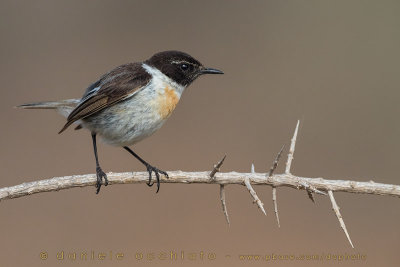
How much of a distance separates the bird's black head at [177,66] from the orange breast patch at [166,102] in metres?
0.25

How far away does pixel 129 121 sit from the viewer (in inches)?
201

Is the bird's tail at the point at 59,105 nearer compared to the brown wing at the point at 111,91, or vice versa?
the brown wing at the point at 111,91

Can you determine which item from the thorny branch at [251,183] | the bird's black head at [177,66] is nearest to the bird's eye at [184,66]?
the bird's black head at [177,66]

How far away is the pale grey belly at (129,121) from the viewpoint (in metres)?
5.10

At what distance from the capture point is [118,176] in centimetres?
427

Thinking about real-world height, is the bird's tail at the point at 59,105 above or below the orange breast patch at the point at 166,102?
below

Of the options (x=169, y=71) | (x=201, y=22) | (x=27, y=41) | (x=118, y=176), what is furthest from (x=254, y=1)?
(x=118, y=176)

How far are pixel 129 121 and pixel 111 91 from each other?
1.20 feet

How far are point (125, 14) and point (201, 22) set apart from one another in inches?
62.0

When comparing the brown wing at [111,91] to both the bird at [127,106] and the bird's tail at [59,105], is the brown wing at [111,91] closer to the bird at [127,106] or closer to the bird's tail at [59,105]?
the bird at [127,106]

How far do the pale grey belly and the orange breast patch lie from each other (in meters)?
0.07

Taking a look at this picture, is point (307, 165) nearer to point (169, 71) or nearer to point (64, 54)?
point (169, 71)

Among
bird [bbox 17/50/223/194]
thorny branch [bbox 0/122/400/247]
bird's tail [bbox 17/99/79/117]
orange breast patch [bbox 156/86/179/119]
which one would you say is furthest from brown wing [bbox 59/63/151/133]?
thorny branch [bbox 0/122/400/247]

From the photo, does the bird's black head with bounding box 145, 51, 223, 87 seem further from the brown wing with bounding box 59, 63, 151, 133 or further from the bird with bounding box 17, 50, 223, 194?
the brown wing with bounding box 59, 63, 151, 133
